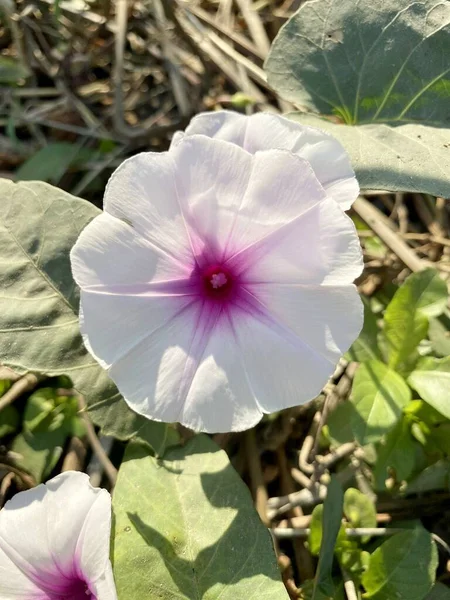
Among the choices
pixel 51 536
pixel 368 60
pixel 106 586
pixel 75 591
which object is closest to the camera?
pixel 106 586

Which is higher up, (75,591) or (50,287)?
(50,287)

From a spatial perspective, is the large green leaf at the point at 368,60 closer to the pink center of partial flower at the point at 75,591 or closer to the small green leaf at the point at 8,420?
the small green leaf at the point at 8,420

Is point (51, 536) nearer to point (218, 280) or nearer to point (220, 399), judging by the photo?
point (220, 399)

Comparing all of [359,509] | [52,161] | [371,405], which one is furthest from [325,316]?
[52,161]

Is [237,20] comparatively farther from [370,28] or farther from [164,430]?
[164,430]

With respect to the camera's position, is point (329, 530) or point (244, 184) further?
point (329, 530)

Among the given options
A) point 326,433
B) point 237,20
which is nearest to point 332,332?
point 326,433

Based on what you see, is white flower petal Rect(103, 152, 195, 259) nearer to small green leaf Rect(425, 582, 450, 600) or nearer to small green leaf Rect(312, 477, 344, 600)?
small green leaf Rect(312, 477, 344, 600)
